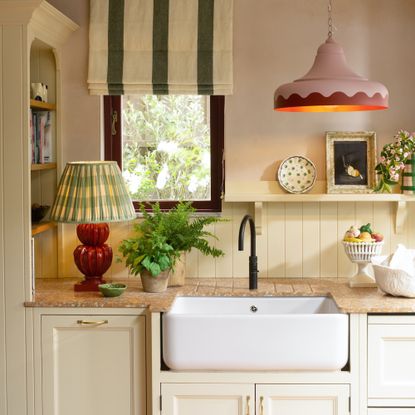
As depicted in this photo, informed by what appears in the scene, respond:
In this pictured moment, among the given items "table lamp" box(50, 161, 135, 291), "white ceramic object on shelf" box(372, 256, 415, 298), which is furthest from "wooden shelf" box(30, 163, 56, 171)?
"white ceramic object on shelf" box(372, 256, 415, 298)

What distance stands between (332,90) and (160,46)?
139 cm

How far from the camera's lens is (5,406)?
3824 millimetres

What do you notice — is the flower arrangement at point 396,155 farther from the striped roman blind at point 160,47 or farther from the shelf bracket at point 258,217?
the striped roman blind at point 160,47

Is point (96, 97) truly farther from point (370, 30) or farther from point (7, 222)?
point (370, 30)

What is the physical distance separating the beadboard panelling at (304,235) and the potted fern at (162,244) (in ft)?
0.62

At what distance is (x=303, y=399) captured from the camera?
362cm

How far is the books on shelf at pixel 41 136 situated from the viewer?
13.6 ft

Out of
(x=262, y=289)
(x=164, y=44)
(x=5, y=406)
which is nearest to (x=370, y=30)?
(x=164, y=44)

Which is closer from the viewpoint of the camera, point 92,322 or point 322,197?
point 92,322

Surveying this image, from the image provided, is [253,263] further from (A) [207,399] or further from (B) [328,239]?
(A) [207,399]

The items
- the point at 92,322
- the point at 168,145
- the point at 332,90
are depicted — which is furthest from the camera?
the point at 168,145

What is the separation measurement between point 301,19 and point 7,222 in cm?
175

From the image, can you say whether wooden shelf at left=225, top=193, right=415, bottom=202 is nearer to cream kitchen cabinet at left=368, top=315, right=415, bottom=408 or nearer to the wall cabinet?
cream kitchen cabinet at left=368, top=315, right=415, bottom=408

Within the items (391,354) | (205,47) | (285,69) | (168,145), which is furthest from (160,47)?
(391,354)
